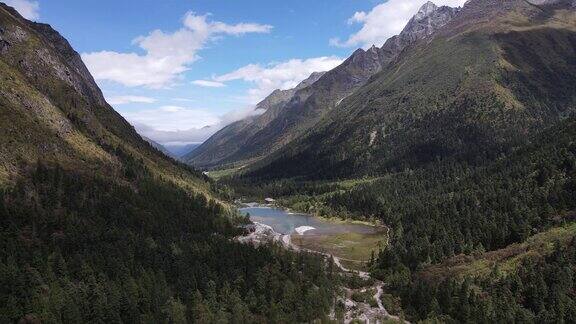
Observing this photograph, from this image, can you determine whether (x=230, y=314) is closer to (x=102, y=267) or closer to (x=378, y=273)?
(x=102, y=267)

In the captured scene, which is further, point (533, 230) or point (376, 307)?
point (533, 230)

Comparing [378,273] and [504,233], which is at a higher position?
[504,233]

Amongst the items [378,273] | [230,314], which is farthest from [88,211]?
[378,273]

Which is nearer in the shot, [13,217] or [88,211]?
[13,217]

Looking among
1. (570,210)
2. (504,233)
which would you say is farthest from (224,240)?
(570,210)

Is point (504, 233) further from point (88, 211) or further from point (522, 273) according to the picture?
point (88, 211)

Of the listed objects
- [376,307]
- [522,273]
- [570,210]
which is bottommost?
[376,307]

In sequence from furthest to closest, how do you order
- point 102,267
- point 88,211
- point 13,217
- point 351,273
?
1. point 88,211
2. point 351,273
3. point 13,217
4. point 102,267

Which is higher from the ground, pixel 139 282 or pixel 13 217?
pixel 13 217

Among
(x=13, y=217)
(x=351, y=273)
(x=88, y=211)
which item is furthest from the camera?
(x=88, y=211)
